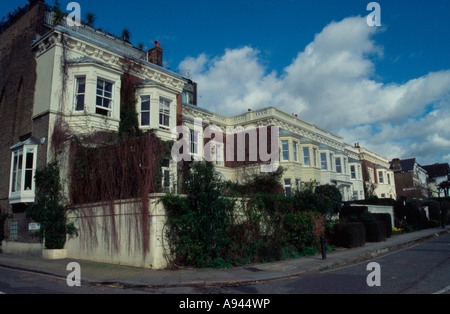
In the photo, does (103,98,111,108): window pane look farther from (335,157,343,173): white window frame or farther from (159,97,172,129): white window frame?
(335,157,343,173): white window frame

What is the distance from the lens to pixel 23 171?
15391 mm

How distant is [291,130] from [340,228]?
54.4 ft

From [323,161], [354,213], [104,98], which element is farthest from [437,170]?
[104,98]

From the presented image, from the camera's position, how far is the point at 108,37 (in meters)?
23.1

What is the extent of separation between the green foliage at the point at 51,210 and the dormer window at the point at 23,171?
109 centimetres

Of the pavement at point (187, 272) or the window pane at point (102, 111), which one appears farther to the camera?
the window pane at point (102, 111)

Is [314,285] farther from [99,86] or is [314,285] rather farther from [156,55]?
[156,55]

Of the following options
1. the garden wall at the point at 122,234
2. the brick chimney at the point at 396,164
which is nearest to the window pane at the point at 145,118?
the garden wall at the point at 122,234

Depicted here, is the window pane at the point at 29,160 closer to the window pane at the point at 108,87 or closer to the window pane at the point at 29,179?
the window pane at the point at 29,179

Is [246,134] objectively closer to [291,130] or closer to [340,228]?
[291,130]

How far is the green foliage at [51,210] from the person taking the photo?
1346cm

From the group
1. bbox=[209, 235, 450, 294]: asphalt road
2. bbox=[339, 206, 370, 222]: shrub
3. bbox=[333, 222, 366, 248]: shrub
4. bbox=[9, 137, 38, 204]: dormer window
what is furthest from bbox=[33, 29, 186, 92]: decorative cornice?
bbox=[209, 235, 450, 294]: asphalt road

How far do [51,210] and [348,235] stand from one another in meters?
13.7
